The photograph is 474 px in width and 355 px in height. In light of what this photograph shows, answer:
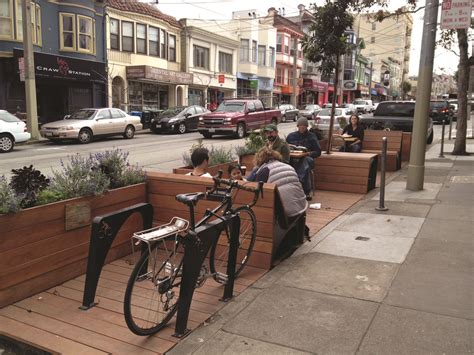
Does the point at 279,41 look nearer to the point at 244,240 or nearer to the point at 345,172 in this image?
the point at 345,172

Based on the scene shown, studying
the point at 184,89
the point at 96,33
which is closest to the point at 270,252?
the point at 96,33

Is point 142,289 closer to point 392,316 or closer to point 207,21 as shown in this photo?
point 392,316

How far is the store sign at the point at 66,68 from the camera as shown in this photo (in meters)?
23.1

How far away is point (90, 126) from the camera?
786 inches

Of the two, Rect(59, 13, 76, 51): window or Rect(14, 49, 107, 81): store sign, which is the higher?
Rect(59, 13, 76, 51): window

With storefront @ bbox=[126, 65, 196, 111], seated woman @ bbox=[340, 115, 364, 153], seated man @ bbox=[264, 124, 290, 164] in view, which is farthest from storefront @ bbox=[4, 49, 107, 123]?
seated man @ bbox=[264, 124, 290, 164]

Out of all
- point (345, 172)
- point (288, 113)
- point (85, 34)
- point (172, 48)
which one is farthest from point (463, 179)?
point (288, 113)

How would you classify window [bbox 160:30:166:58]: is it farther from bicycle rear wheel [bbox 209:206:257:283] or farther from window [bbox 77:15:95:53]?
bicycle rear wheel [bbox 209:206:257:283]

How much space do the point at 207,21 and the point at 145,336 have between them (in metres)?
40.9

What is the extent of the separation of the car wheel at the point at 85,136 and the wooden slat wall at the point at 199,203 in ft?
49.6

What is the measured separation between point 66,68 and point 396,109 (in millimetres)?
16640

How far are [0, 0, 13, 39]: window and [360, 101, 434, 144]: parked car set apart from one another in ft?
53.5

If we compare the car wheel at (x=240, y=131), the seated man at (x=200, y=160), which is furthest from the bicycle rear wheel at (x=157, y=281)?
the car wheel at (x=240, y=131)

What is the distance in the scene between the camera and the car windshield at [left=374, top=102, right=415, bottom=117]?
52.0 feet
